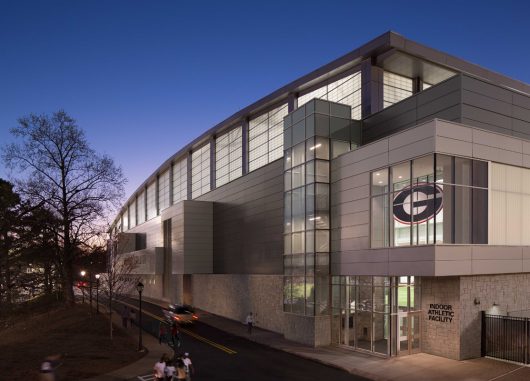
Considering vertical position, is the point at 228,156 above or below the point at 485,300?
above

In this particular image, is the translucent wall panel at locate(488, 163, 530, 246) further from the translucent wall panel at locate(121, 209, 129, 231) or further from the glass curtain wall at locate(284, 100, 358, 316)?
the translucent wall panel at locate(121, 209, 129, 231)

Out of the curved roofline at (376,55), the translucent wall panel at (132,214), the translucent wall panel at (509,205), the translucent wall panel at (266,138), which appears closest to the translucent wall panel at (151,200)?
the translucent wall panel at (132,214)

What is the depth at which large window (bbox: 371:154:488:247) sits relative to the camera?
2133cm

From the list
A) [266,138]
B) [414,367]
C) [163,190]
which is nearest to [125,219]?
[163,190]

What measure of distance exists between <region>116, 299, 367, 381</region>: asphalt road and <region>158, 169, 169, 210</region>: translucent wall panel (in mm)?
39201

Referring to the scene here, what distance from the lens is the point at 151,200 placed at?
7931 cm

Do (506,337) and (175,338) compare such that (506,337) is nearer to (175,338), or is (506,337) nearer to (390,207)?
(390,207)

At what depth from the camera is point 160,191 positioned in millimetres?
73750

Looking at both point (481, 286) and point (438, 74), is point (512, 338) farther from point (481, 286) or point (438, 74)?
point (438, 74)

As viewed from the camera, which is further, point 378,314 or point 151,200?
point 151,200

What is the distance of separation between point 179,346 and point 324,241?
1109 centimetres

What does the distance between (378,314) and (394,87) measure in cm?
1549

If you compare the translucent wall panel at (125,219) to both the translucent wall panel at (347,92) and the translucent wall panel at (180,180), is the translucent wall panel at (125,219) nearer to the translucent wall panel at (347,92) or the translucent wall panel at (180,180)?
the translucent wall panel at (180,180)

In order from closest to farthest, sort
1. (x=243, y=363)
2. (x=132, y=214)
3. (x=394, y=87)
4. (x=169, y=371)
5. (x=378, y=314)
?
1. (x=169, y=371)
2. (x=243, y=363)
3. (x=378, y=314)
4. (x=394, y=87)
5. (x=132, y=214)
